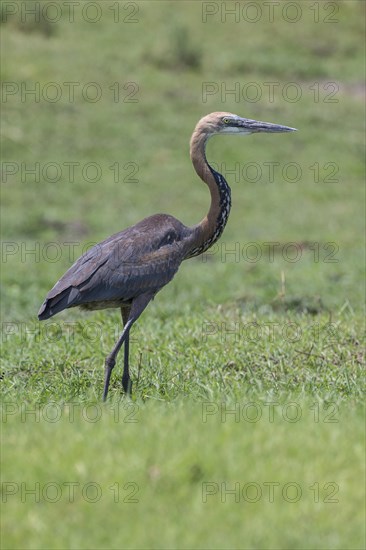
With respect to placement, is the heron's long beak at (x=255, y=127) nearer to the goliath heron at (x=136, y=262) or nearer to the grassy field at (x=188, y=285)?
the goliath heron at (x=136, y=262)

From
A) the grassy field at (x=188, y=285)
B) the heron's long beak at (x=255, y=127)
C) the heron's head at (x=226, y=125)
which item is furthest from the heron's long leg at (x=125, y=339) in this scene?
the heron's long beak at (x=255, y=127)

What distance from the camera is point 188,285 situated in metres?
11.6

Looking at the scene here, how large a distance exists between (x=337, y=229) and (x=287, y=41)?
509 inches

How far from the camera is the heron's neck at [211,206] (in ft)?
22.0

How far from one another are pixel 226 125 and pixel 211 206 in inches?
24.2

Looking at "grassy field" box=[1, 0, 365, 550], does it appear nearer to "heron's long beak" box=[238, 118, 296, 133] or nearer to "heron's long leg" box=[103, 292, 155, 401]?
"heron's long leg" box=[103, 292, 155, 401]

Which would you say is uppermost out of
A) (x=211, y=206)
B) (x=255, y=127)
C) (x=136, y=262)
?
(x=255, y=127)

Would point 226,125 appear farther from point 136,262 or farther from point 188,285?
point 188,285

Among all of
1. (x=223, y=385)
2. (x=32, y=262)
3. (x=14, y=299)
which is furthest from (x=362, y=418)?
(x=32, y=262)

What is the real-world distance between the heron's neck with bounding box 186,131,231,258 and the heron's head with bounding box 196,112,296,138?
0.06 meters

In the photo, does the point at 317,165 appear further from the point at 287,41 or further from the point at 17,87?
the point at 287,41

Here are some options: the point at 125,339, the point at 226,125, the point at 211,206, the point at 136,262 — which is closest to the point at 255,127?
the point at 226,125

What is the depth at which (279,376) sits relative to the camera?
22.2ft

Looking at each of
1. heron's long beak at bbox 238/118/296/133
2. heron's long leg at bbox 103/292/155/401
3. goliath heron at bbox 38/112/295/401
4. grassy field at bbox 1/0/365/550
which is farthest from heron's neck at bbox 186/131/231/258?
grassy field at bbox 1/0/365/550
